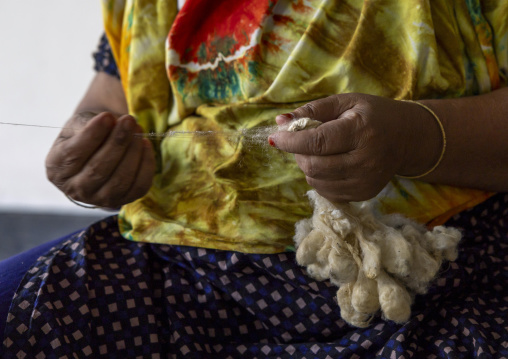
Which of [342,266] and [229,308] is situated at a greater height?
[342,266]

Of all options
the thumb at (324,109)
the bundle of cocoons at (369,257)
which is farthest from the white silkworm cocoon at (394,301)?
the thumb at (324,109)

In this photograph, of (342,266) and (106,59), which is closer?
(342,266)

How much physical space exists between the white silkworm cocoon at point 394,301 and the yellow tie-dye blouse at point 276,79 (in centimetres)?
17

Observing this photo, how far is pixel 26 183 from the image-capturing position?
2.67 meters

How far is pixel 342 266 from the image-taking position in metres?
0.74

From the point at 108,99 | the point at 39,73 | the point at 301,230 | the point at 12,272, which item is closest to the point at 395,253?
the point at 301,230

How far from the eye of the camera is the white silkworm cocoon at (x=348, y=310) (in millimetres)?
750

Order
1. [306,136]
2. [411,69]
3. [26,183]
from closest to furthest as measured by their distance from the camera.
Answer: [306,136] → [411,69] → [26,183]

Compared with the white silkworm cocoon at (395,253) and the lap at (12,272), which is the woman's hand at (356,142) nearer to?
the white silkworm cocoon at (395,253)

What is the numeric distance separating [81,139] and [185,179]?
0.20 m

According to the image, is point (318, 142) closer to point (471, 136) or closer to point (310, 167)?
point (310, 167)

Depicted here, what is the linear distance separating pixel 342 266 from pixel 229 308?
0.24 metres

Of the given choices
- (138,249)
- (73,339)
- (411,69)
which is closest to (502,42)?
(411,69)

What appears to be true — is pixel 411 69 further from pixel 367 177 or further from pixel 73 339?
pixel 73 339
